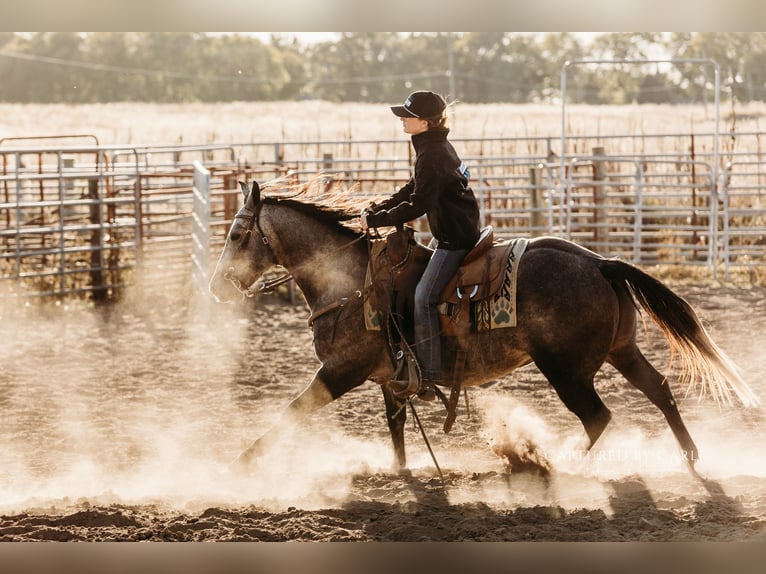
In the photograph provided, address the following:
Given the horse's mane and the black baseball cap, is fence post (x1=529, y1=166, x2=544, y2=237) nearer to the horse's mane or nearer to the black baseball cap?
the horse's mane

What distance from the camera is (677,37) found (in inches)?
1112

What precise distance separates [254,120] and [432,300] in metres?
23.1

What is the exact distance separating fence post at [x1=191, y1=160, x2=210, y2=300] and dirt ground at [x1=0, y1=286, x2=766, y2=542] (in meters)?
1.93

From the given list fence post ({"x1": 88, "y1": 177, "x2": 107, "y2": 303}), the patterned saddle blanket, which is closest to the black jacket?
the patterned saddle blanket

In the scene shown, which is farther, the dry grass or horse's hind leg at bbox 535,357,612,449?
the dry grass

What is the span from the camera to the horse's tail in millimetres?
4879

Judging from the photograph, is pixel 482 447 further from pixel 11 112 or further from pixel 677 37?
pixel 11 112

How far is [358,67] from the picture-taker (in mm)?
43844

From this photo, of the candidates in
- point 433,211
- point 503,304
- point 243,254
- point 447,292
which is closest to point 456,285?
point 447,292

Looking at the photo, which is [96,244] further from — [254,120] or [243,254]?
[254,120]

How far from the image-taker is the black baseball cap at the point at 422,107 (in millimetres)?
4777

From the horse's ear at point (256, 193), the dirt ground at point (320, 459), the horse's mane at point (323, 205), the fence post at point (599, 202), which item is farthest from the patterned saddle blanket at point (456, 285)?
the fence post at point (599, 202)

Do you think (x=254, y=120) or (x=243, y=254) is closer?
(x=243, y=254)
